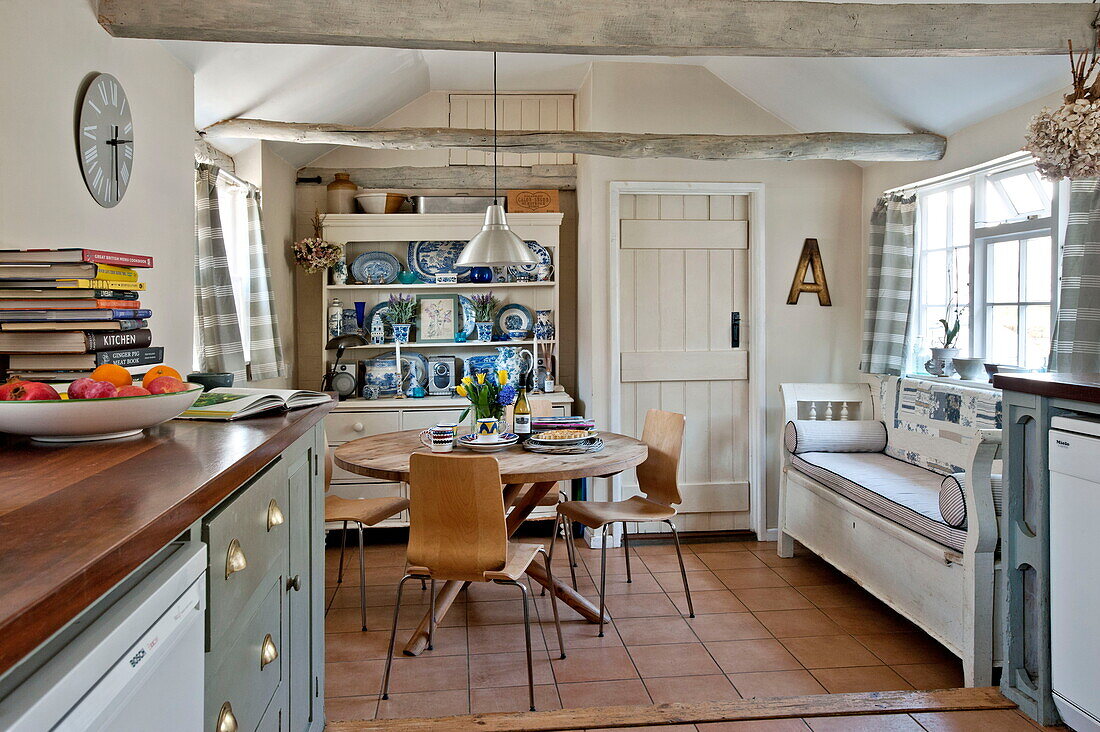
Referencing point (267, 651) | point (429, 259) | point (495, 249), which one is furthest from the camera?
point (429, 259)

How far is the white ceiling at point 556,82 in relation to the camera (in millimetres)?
3469

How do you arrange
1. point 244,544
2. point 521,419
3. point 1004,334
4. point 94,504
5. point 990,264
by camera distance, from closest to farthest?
point 94,504 < point 244,544 < point 521,419 < point 1004,334 < point 990,264

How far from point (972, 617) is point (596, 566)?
202 centimetres

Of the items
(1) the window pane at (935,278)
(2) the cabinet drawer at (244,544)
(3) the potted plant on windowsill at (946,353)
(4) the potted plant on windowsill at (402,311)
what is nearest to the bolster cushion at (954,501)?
(3) the potted plant on windowsill at (946,353)

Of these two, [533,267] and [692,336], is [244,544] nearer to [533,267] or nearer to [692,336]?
→ [692,336]

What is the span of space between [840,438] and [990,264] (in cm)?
117

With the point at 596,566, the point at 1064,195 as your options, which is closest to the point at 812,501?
the point at 596,566

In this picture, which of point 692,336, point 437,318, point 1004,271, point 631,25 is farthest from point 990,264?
point 437,318

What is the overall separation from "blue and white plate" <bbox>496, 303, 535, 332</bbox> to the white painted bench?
169cm

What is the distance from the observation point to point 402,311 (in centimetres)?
530

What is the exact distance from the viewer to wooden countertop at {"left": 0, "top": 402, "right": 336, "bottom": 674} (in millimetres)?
710

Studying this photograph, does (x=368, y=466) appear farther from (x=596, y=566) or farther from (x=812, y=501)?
(x=812, y=501)

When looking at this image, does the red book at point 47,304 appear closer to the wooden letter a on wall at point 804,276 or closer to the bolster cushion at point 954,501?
the bolster cushion at point 954,501

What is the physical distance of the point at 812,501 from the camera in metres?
4.27
